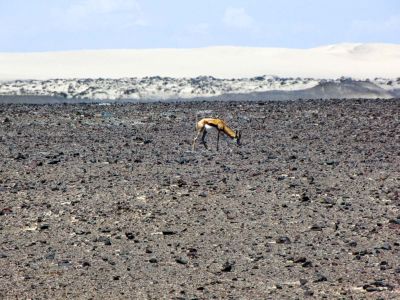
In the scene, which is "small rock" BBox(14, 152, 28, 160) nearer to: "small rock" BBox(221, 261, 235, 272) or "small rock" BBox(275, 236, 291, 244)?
"small rock" BBox(275, 236, 291, 244)

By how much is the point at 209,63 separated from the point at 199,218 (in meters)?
66.5

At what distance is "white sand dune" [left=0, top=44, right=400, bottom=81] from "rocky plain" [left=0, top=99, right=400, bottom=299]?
43826 mm

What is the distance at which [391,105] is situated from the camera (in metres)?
28.6

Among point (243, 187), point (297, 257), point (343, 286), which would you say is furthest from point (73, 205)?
point (343, 286)

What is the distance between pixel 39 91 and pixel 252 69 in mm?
29829

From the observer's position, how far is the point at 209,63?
7681cm

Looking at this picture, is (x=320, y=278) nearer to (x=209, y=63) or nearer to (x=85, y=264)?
(x=85, y=264)

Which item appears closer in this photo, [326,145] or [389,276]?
[389,276]

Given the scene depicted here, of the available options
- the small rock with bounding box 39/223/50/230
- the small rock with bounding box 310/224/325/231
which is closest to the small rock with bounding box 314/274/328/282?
the small rock with bounding box 310/224/325/231

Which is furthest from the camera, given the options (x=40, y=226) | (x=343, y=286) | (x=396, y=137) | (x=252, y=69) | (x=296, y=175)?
(x=252, y=69)

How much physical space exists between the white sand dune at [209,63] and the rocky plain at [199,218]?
4383cm

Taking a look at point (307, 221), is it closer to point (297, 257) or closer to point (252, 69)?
point (297, 257)

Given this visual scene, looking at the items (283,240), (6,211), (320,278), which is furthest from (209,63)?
(320,278)

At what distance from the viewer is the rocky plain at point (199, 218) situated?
8070mm
